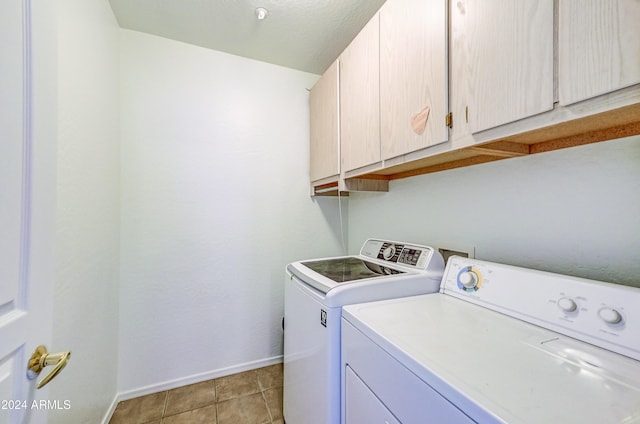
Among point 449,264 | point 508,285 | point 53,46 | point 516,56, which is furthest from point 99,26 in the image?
point 508,285

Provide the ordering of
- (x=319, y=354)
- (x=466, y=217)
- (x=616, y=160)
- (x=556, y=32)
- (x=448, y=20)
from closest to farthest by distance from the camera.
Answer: (x=556, y=32), (x=616, y=160), (x=448, y=20), (x=319, y=354), (x=466, y=217)

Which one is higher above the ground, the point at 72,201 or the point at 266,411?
the point at 72,201

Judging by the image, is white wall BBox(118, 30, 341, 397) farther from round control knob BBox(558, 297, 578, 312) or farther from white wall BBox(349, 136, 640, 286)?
round control knob BBox(558, 297, 578, 312)

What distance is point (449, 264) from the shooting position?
3.69 ft

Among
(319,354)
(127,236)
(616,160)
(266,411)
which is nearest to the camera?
(616,160)

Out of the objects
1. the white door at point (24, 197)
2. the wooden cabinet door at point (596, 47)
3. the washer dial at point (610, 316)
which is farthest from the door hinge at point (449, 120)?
the white door at point (24, 197)

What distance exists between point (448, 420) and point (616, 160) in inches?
37.3

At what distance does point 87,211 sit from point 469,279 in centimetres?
184

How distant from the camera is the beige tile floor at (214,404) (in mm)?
1570

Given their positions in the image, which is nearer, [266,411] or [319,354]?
[319,354]

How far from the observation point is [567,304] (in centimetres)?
71

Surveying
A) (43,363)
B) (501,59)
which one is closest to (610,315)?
(501,59)

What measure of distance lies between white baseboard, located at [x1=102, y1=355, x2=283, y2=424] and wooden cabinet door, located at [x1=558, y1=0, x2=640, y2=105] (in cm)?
243

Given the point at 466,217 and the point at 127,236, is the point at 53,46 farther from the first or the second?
the point at 466,217
